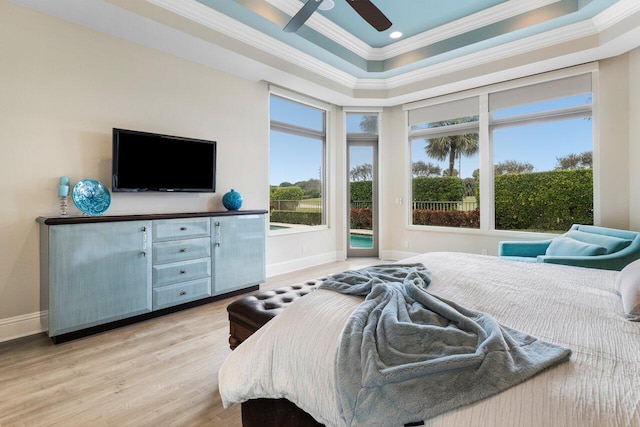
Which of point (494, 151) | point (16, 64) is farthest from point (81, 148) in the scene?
point (494, 151)

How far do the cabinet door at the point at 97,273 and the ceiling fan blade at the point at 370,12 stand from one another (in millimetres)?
2594

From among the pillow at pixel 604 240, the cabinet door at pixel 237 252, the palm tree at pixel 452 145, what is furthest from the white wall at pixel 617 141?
the cabinet door at pixel 237 252

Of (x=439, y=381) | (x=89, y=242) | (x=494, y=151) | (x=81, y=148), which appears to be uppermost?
(x=494, y=151)

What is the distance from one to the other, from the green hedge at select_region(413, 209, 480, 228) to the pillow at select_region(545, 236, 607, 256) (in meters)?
1.65

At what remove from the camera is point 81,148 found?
2953mm

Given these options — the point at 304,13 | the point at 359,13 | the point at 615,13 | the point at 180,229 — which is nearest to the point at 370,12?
the point at 359,13

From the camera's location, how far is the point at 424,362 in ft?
3.06

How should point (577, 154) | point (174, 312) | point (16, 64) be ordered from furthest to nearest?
1. point (577, 154)
2. point (174, 312)
3. point (16, 64)

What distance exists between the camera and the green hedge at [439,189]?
5.18m

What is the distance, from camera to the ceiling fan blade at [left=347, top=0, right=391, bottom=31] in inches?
97.3

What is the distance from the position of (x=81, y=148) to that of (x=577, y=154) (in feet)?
18.5

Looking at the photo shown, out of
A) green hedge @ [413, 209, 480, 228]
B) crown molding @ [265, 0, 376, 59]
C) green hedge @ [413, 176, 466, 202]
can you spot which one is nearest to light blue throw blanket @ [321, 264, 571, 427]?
crown molding @ [265, 0, 376, 59]

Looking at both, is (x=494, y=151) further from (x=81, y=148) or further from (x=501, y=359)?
(x=81, y=148)

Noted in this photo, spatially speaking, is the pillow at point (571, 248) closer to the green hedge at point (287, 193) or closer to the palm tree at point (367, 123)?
the green hedge at point (287, 193)
